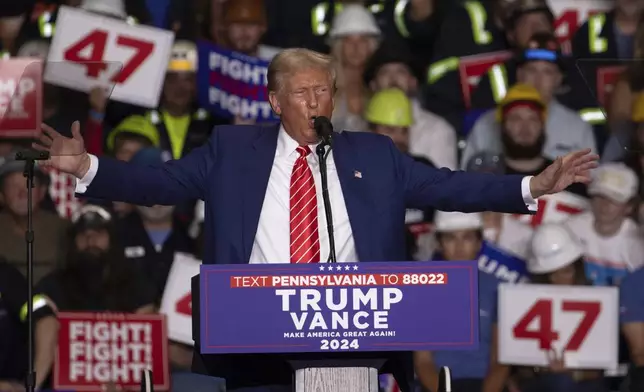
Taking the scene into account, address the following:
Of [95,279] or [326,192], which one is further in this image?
[95,279]

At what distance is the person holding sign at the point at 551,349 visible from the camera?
27.3 feet

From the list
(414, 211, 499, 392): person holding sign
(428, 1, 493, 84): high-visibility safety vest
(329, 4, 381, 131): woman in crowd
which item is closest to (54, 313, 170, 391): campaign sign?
(414, 211, 499, 392): person holding sign

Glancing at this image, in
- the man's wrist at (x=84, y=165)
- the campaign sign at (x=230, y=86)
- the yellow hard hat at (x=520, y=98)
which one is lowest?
the man's wrist at (x=84, y=165)

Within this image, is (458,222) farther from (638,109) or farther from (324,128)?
(324,128)

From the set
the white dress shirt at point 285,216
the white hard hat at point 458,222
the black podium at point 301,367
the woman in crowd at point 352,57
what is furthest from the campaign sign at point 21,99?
the woman in crowd at point 352,57

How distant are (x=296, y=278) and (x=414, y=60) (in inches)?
205

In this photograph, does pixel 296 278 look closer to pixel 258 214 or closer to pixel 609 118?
pixel 258 214

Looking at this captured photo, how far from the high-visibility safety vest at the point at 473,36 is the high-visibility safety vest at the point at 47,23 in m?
1.80

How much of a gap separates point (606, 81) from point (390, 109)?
2859mm

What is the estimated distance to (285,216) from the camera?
16.6 feet

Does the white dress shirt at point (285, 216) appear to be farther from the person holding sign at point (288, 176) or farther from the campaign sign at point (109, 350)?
the campaign sign at point (109, 350)

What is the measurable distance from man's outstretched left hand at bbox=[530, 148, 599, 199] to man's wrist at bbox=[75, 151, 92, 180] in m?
1.37

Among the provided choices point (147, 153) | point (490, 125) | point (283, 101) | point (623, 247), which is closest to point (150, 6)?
point (147, 153)

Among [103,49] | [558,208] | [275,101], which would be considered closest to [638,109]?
[275,101]
